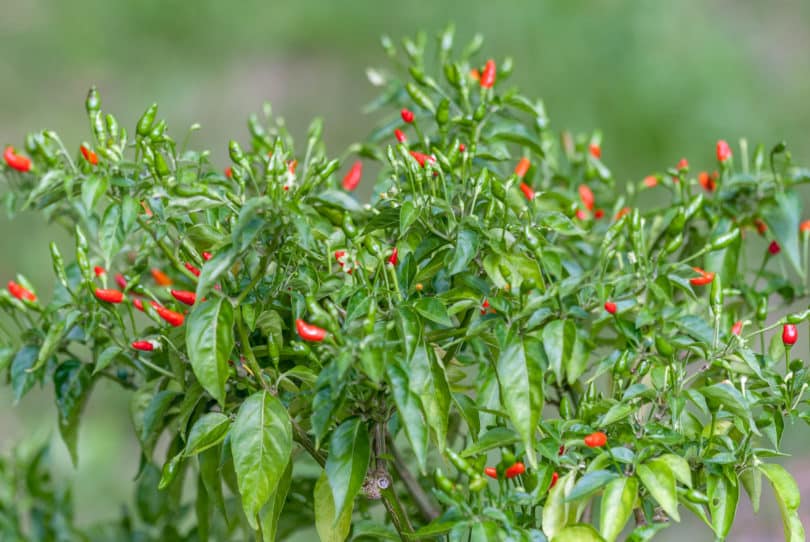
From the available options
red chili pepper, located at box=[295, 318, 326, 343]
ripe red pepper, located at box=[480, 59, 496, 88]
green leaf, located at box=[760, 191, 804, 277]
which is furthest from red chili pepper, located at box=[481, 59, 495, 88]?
red chili pepper, located at box=[295, 318, 326, 343]

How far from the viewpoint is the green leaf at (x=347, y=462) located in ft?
4.04

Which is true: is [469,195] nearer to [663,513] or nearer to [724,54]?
[663,513]

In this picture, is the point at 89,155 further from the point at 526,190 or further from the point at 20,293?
the point at 526,190

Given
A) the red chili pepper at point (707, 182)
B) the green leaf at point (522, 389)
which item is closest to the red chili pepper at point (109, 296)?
the green leaf at point (522, 389)

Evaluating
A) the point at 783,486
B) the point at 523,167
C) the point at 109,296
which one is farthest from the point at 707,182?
the point at 109,296

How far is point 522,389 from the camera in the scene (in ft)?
4.03

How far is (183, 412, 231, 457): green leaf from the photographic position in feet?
4.17

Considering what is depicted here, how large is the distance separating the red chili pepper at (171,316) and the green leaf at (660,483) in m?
0.60

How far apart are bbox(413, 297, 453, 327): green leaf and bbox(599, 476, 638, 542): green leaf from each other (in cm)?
27

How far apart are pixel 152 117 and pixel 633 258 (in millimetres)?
650

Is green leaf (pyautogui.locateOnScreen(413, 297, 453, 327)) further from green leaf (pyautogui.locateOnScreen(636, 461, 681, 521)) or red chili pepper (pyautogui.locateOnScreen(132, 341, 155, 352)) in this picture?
red chili pepper (pyautogui.locateOnScreen(132, 341, 155, 352))

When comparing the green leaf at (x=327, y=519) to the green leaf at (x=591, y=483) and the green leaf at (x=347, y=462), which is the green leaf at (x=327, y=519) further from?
the green leaf at (x=591, y=483)

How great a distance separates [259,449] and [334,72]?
4381mm

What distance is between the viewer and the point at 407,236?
1.40 m
